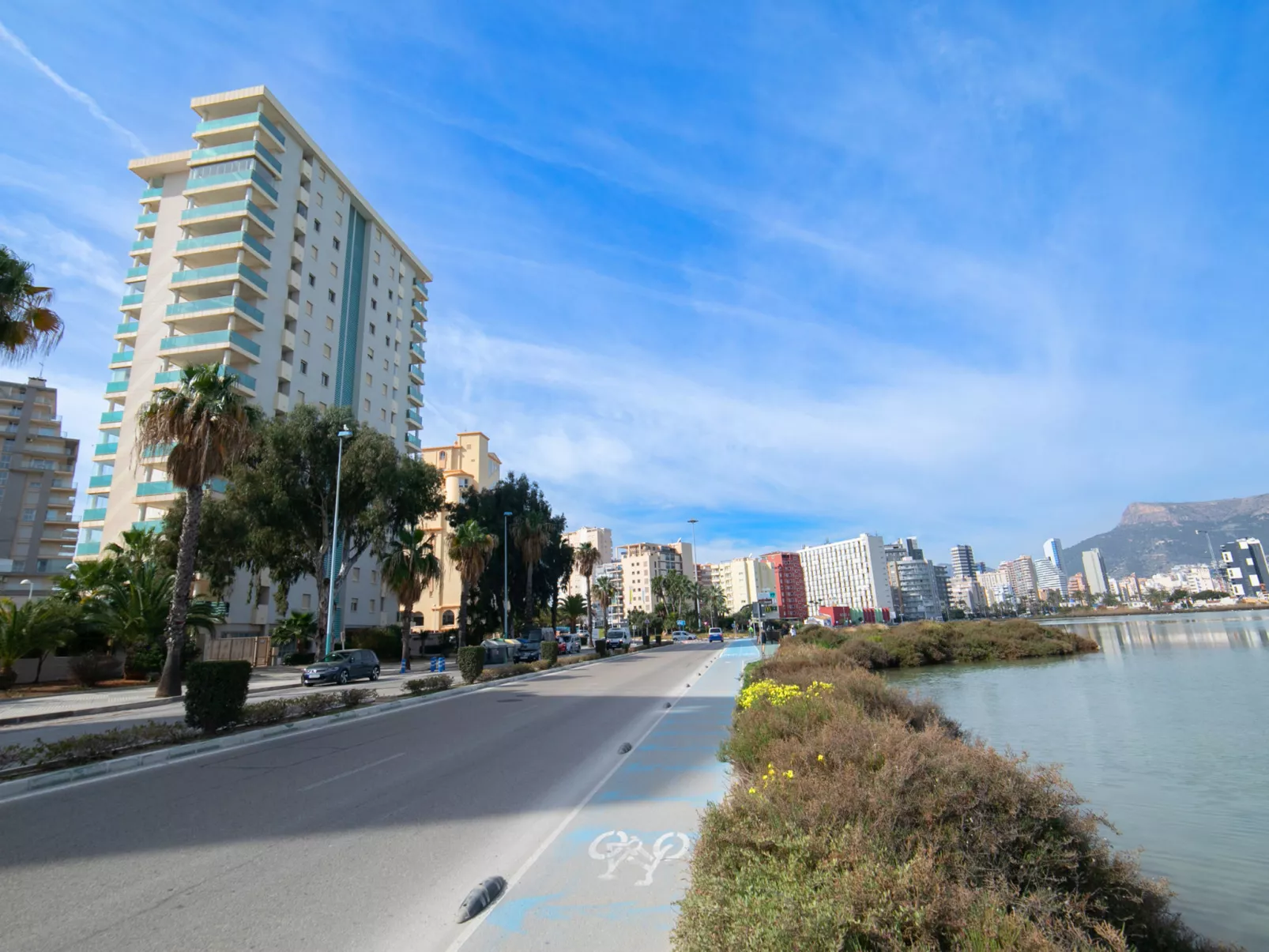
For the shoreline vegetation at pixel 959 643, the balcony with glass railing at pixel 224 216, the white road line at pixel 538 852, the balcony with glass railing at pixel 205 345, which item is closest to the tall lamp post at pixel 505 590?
the balcony with glass railing at pixel 205 345

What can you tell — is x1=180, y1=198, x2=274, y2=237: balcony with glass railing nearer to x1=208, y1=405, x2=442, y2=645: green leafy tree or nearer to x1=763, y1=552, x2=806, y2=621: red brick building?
x1=208, y1=405, x2=442, y2=645: green leafy tree

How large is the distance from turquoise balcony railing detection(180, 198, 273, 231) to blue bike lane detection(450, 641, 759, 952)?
177 feet

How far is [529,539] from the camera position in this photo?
53594 mm

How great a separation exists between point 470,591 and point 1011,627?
43.1m

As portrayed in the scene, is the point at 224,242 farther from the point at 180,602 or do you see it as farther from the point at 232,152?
the point at 180,602

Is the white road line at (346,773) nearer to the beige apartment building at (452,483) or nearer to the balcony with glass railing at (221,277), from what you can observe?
the balcony with glass railing at (221,277)

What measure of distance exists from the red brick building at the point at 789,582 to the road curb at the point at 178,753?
167 metres

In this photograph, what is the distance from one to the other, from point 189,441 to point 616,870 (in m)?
22.3

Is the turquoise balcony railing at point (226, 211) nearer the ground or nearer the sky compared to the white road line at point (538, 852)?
nearer the sky

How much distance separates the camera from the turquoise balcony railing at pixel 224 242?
4862 centimetres

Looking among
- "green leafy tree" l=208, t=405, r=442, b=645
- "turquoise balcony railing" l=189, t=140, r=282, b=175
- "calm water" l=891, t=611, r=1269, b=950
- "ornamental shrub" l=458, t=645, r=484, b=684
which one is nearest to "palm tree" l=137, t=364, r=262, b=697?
"ornamental shrub" l=458, t=645, r=484, b=684

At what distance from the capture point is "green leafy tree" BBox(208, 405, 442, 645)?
3650cm

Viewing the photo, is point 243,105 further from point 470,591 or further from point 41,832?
point 41,832

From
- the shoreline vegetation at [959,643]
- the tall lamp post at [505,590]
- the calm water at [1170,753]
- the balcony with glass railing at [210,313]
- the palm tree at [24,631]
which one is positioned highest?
the balcony with glass railing at [210,313]
